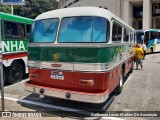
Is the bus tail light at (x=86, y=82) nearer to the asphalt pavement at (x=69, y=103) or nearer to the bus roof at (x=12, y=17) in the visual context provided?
the asphalt pavement at (x=69, y=103)

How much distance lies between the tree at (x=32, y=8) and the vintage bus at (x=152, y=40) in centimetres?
3825

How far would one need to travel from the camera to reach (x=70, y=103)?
652 cm

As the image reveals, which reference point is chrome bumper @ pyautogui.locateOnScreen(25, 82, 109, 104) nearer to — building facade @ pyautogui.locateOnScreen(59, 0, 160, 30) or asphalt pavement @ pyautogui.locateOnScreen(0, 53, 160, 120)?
asphalt pavement @ pyautogui.locateOnScreen(0, 53, 160, 120)

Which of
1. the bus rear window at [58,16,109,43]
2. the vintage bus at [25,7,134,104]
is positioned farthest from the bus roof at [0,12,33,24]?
the bus rear window at [58,16,109,43]

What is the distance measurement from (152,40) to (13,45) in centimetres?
2037

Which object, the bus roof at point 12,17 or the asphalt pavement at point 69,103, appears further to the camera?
the bus roof at point 12,17

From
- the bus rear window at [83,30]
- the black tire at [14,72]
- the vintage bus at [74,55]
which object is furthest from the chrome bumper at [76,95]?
the black tire at [14,72]

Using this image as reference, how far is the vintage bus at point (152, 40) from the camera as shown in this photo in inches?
989

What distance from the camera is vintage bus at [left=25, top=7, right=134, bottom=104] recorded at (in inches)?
206

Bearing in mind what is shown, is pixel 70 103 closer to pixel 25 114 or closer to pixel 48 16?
pixel 25 114

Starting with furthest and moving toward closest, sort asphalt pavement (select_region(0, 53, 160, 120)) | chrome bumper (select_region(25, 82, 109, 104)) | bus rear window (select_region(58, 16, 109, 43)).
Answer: asphalt pavement (select_region(0, 53, 160, 120)) → bus rear window (select_region(58, 16, 109, 43)) → chrome bumper (select_region(25, 82, 109, 104))

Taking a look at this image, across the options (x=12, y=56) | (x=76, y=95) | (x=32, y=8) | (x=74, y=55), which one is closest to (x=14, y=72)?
(x=12, y=56)

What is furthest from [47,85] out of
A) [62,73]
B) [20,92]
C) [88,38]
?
[20,92]

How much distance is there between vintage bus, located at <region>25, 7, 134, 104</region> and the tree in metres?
51.0
